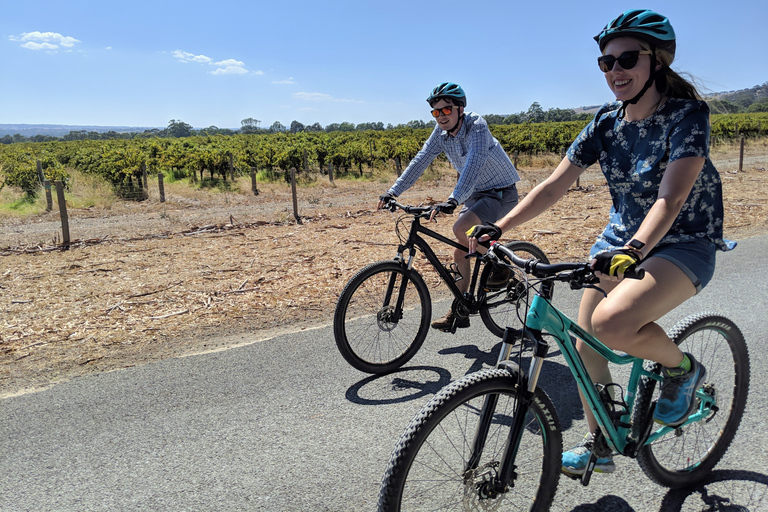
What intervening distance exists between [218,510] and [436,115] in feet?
11.3

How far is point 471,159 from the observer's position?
460 cm

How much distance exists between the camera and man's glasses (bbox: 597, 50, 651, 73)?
7.54 ft

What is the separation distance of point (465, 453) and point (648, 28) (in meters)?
1.90

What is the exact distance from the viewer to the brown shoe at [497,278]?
4.51 metres

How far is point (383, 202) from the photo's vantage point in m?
4.61

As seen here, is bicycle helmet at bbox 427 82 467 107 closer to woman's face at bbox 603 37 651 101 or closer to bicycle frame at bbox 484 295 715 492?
woman's face at bbox 603 37 651 101

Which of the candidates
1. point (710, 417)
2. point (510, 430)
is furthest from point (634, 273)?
point (710, 417)

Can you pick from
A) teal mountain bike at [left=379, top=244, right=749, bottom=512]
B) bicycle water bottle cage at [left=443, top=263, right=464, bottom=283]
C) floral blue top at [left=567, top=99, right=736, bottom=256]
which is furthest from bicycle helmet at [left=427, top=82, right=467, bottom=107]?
teal mountain bike at [left=379, top=244, right=749, bottom=512]

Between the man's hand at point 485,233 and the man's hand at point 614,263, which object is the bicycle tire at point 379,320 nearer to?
the man's hand at point 485,233

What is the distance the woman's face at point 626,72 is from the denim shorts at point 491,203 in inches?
92.8

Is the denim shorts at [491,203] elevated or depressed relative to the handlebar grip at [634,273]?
elevated

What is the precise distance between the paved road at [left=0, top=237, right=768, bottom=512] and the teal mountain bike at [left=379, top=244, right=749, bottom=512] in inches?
16.4

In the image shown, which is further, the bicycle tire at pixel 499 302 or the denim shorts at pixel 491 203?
the denim shorts at pixel 491 203

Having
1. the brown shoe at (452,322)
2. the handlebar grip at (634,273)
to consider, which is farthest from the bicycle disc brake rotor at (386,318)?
the handlebar grip at (634,273)
